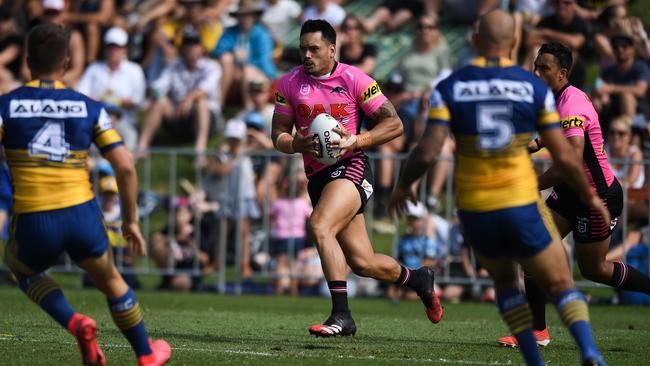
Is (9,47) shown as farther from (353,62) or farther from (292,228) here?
(292,228)

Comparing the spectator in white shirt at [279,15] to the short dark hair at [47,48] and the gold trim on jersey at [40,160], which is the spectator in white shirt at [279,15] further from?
the gold trim on jersey at [40,160]

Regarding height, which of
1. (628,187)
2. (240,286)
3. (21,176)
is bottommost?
(240,286)

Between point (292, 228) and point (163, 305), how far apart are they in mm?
3052

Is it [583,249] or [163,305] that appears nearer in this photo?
[583,249]

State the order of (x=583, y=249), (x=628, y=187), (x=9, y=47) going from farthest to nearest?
(x=9, y=47) < (x=628, y=187) < (x=583, y=249)

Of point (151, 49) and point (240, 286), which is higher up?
point (151, 49)

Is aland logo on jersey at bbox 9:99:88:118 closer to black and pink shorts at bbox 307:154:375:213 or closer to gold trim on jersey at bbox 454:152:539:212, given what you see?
gold trim on jersey at bbox 454:152:539:212

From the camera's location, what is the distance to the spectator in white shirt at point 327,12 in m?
20.2

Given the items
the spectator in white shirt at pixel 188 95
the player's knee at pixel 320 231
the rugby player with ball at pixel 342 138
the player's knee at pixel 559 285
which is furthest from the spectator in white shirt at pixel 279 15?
the player's knee at pixel 559 285

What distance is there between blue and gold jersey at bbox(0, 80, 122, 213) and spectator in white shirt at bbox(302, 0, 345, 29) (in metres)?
13.2

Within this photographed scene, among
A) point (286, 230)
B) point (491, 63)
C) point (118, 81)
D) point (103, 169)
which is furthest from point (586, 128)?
point (118, 81)

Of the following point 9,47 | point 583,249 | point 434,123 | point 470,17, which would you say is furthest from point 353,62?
point 434,123

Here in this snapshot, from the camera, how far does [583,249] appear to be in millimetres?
10031

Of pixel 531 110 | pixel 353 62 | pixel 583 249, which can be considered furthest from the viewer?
pixel 353 62
